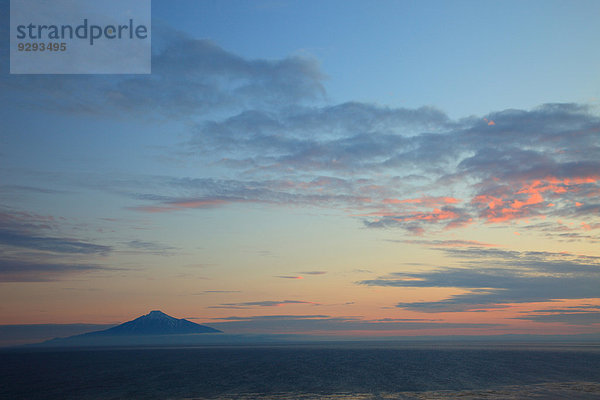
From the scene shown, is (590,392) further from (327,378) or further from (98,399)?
(98,399)

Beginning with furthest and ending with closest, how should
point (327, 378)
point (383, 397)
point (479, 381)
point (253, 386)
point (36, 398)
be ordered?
point (327, 378) → point (479, 381) → point (253, 386) → point (36, 398) → point (383, 397)

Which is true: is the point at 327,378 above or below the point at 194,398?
below

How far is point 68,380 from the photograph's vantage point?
8069 centimetres

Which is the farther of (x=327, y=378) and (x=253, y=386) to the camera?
(x=327, y=378)

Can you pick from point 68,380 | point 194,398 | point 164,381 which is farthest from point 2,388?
point 194,398

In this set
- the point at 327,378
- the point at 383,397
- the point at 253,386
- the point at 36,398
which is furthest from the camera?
the point at 327,378

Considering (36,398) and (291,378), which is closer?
(36,398)

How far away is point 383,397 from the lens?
180ft

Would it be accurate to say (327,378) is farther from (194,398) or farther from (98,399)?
(98,399)

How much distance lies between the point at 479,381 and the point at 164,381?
A: 54.4 m

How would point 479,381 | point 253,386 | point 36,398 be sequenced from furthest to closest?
point 479,381 → point 253,386 → point 36,398

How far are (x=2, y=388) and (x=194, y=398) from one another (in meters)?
39.4

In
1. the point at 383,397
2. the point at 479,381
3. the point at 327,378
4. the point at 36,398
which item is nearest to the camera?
the point at 383,397

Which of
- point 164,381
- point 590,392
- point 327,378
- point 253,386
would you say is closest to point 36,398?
point 164,381
